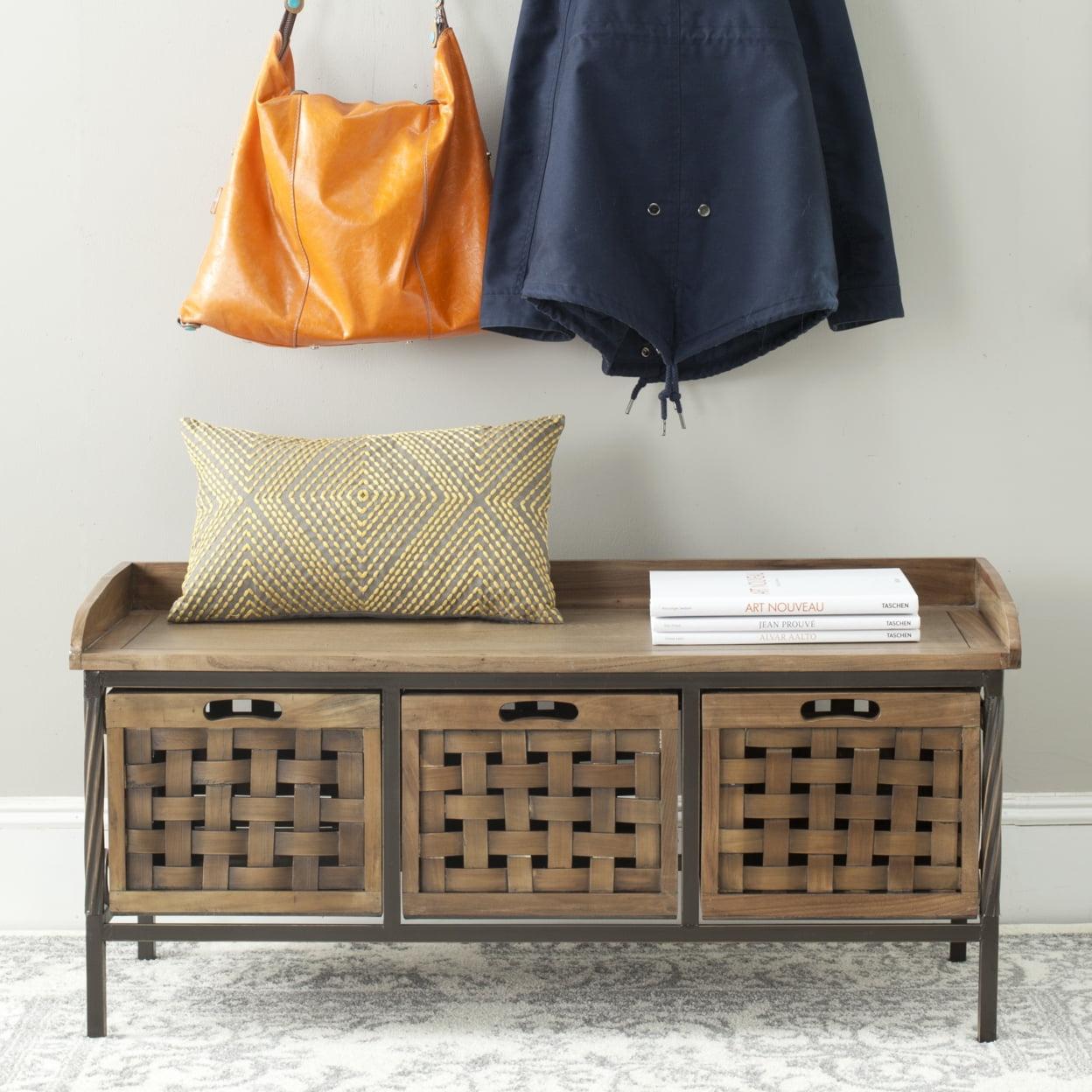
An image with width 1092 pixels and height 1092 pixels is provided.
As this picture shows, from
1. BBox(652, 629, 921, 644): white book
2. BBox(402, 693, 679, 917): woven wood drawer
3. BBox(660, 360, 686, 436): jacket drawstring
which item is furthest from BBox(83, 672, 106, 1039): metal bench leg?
BBox(660, 360, 686, 436): jacket drawstring

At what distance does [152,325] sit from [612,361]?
0.76 meters

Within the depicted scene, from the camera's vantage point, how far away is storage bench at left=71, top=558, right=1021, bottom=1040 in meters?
1.63

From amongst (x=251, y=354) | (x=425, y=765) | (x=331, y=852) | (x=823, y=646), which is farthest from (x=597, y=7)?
(x=331, y=852)

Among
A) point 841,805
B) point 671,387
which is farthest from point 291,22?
point 841,805

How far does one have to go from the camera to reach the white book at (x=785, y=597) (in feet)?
5.43

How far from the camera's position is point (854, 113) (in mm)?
1857

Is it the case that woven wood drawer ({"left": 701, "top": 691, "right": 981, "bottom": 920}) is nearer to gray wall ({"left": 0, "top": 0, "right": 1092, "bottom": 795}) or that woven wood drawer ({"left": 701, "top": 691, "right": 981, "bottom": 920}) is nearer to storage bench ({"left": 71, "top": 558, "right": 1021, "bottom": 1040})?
storage bench ({"left": 71, "top": 558, "right": 1021, "bottom": 1040})

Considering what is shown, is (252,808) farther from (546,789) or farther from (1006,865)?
(1006,865)

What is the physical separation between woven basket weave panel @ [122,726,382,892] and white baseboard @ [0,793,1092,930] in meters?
0.52

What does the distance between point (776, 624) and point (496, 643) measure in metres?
0.38

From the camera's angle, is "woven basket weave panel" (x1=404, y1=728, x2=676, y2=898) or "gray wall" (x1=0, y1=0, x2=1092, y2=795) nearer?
"woven basket weave panel" (x1=404, y1=728, x2=676, y2=898)

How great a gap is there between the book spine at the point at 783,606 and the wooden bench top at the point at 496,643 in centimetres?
5

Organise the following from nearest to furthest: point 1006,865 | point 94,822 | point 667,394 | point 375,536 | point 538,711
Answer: point 94,822
point 375,536
point 667,394
point 538,711
point 1006,865

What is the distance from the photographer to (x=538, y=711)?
1977 mm
